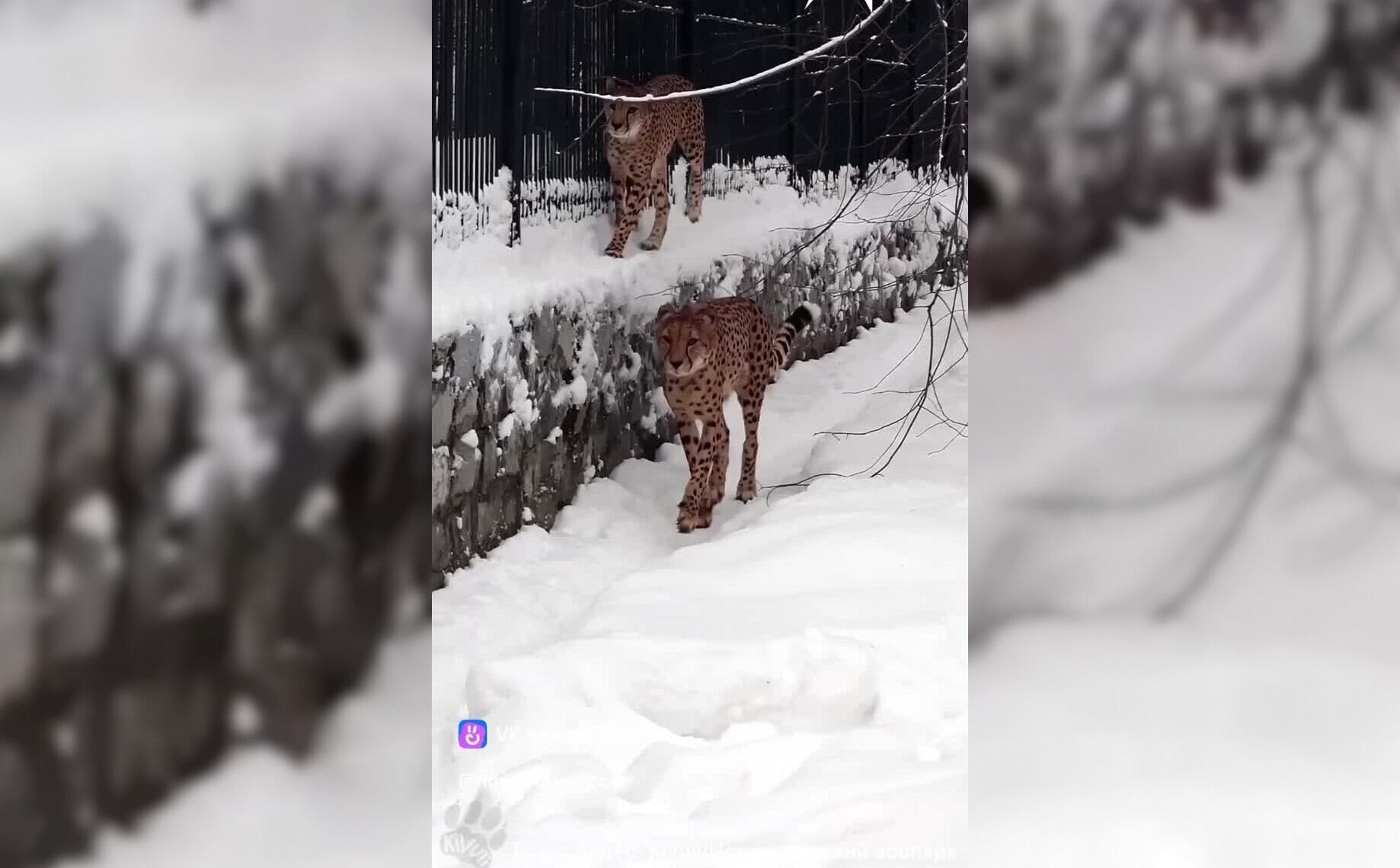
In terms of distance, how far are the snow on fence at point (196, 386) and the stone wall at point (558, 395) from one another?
1.44 metres

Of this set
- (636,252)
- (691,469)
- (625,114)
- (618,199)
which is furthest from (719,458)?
(625,114)

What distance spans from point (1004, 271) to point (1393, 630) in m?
0.37

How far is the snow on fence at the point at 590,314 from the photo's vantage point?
2.30 m

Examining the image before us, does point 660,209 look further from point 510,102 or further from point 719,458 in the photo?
point 719,458

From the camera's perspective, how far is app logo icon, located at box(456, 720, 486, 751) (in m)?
1.87

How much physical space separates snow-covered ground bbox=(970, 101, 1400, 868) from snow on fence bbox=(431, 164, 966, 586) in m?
1.42

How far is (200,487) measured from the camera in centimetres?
72

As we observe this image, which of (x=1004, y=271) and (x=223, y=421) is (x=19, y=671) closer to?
(x=223, y=421)

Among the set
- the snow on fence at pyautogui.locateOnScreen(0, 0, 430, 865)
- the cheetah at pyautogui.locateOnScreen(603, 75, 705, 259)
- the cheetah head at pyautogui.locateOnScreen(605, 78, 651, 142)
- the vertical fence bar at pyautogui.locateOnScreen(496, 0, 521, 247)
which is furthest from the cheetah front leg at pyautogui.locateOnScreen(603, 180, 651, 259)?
the snow on fence at pyautogui.locateOnScreen(0, 0, 430, 865)

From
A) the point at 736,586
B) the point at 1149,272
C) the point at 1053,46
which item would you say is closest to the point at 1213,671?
the point at 1149,272

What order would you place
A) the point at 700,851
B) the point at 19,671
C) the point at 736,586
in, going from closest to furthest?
the point at 19,671, the point at 700,851, the point at 736,586

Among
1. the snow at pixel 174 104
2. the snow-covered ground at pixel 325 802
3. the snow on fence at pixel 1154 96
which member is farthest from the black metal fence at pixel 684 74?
the snow-covered ground at pixel 325 802

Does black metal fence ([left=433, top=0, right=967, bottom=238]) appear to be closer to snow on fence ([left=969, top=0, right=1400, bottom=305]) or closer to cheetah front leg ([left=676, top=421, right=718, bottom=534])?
cheetah front leg ([left=676, top=421, right=718, bottom=534])

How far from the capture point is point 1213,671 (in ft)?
2.55
